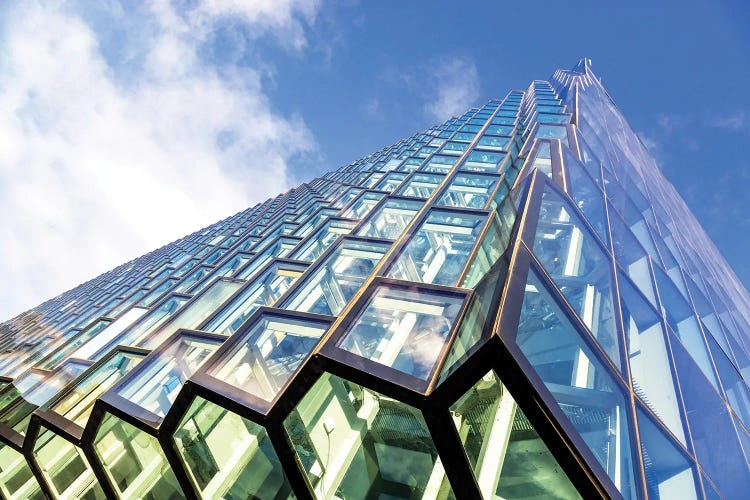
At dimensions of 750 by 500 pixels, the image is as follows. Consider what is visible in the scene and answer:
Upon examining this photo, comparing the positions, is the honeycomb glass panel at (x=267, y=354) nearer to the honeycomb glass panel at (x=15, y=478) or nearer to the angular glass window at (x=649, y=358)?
the angular glass window at (x=649, y=358)

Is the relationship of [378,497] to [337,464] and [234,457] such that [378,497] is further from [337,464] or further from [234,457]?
[234,457]

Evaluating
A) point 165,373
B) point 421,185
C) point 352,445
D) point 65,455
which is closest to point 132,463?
point 165,373

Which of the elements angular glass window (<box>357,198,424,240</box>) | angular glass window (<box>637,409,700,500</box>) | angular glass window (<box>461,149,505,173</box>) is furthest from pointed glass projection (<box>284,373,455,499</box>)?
angular glass window (<box>461,149,505,173</box>)

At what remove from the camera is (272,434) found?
5305 mm

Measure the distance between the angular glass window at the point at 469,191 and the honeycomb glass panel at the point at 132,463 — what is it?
8463 mm

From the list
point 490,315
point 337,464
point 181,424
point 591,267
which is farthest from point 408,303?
point 181,424

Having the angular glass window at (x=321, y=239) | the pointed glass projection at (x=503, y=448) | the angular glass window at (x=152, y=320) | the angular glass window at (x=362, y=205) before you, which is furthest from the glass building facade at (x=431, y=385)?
the angular glass window at (x=362, y=205)

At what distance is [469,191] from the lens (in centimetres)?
1255

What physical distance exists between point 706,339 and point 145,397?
12.2m

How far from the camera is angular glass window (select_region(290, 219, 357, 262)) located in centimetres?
1237

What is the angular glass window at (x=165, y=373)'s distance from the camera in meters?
6.86

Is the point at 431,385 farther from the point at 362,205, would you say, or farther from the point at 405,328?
the point at 362,205

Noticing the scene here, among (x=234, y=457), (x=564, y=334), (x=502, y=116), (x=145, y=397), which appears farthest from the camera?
(x=502, y=116)

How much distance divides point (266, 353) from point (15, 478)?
7249 mm
